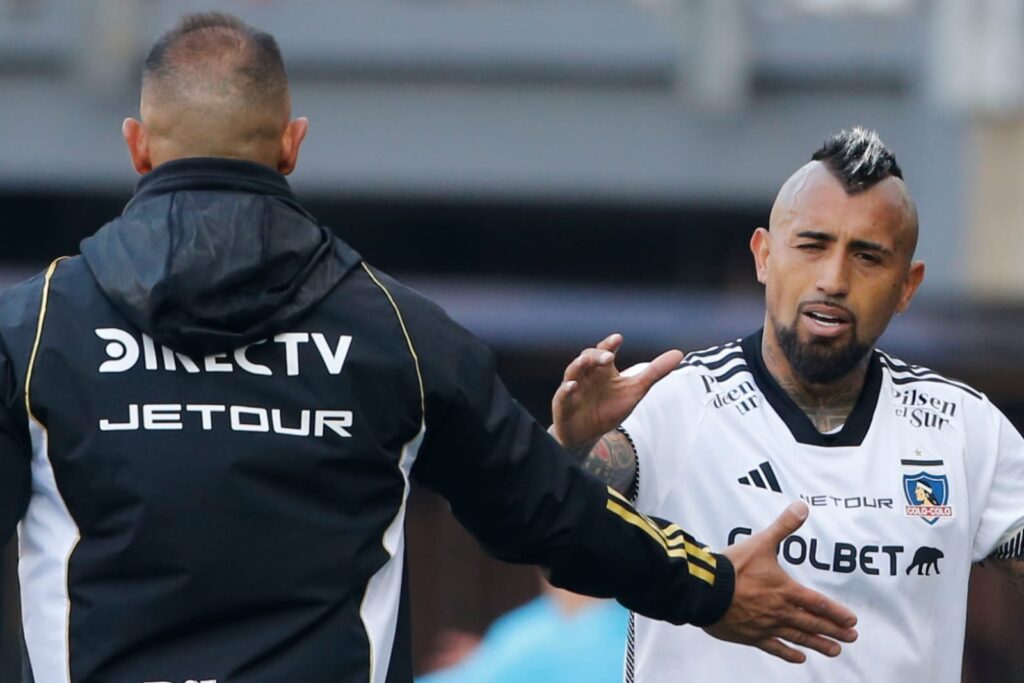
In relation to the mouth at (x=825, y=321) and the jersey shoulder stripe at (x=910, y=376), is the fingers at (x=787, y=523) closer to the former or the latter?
the mouth at (x=825, y=321)

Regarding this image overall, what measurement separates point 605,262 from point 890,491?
10.3 metres

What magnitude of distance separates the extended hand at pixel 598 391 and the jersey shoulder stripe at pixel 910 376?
89cm

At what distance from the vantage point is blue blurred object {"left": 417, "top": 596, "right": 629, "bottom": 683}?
678 centimetres

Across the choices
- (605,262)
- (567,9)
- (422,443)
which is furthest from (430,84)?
(422,443)

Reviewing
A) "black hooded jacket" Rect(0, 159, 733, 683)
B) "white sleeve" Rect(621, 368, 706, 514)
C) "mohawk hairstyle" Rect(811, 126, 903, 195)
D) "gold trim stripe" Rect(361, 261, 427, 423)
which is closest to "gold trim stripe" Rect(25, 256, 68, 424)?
"black hooded jacket" Rect(0, 159, 733, 683)

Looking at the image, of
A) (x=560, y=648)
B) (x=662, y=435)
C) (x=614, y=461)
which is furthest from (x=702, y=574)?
(x=560, y=648)

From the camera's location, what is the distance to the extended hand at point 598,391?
3834 millimetres

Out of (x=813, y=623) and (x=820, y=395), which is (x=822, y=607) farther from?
(x=820, y=395)

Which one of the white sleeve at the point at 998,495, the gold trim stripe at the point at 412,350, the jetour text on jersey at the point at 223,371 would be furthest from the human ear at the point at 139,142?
the white sleeve at the point at 998,495

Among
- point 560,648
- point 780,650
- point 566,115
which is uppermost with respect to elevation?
point 566,115

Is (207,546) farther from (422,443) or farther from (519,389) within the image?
(519,389)

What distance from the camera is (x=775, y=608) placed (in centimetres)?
377

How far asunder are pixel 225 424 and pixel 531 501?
61cm

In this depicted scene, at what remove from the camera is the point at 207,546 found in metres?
3.31
